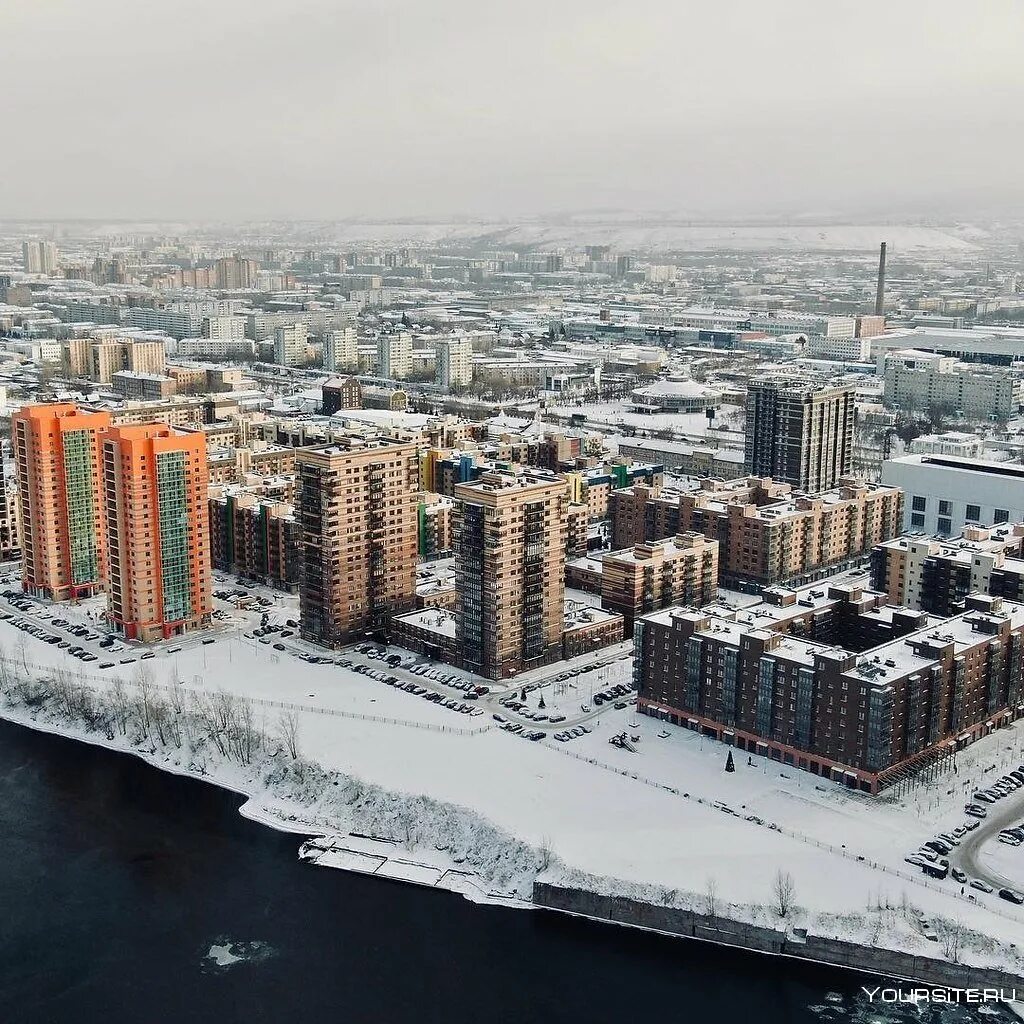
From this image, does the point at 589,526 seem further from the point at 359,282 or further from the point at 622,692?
the point at 359,282

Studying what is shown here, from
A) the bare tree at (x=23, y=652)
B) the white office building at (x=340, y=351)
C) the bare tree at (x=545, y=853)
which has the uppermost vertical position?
the white office building at (x=340, y=351)

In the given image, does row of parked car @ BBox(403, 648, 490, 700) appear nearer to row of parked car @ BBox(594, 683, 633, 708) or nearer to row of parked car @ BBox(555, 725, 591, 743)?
row of parked car @ BBox(594, 683, 633, 708)

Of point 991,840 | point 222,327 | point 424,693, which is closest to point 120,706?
point 424,693

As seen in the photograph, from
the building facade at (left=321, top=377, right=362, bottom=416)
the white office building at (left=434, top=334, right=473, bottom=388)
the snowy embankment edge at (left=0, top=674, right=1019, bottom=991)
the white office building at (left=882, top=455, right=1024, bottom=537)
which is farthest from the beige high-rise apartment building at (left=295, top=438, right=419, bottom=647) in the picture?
the white office building at (left=434, top=334, right=473, bottom=388)

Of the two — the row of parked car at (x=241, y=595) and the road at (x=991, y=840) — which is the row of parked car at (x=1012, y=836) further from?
the row of parked car at (x=241, y=595)

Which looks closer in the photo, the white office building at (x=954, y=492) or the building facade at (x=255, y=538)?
the building facade at (x=255, y=538)

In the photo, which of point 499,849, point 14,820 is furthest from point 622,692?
point 14,820

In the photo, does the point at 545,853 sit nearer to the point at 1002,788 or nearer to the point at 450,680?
the point at 450,680

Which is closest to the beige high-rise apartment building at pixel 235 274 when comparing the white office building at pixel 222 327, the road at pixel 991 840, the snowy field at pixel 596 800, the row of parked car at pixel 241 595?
the white office building at pixel 222 327
